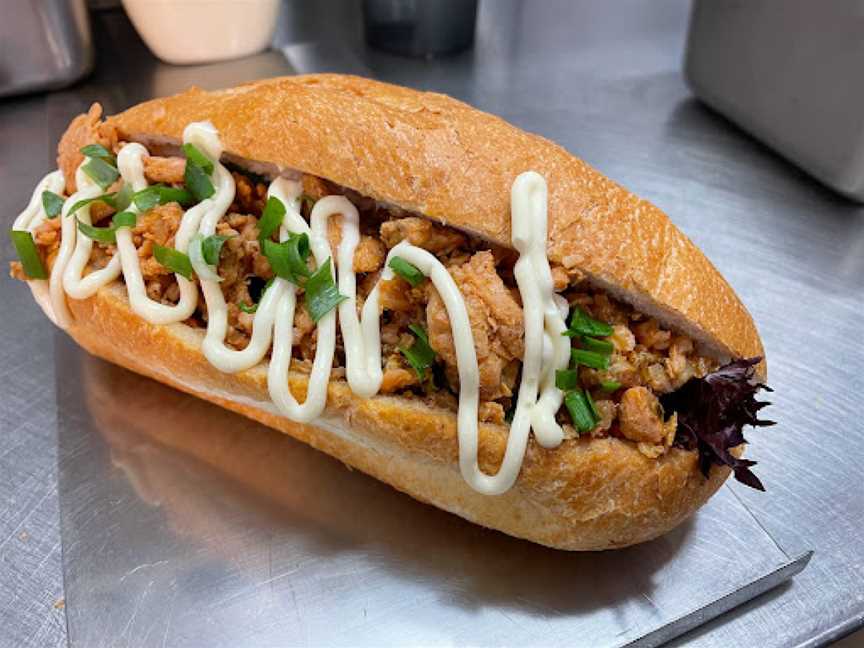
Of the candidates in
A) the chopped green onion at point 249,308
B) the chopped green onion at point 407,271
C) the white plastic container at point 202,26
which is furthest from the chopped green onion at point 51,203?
the white plastic container at point 202,26

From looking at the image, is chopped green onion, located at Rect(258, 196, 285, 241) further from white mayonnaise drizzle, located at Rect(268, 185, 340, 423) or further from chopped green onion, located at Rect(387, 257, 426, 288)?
chopped green onion, located at Rect(387, 257, 426, 288)

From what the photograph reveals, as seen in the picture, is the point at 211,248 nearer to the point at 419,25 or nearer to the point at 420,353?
the point at 420,353

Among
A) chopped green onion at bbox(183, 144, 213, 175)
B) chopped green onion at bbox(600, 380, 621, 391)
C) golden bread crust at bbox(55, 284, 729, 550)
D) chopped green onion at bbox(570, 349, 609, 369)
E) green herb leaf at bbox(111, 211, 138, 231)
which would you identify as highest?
chopped green onion at bbox(183, 144, 213, 175)

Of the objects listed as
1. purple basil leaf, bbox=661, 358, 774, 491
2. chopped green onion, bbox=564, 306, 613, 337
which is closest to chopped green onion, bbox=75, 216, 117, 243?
chopped green onion, bbox=564, 306, 613, 337

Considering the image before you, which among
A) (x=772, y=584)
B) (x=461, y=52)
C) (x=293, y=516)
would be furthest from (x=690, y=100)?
(x=293, y=516)

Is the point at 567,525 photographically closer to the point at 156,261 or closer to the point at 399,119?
the point at 399,119

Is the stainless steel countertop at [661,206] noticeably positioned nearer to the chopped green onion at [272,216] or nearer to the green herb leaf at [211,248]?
the green herb leaf at [211,248]
